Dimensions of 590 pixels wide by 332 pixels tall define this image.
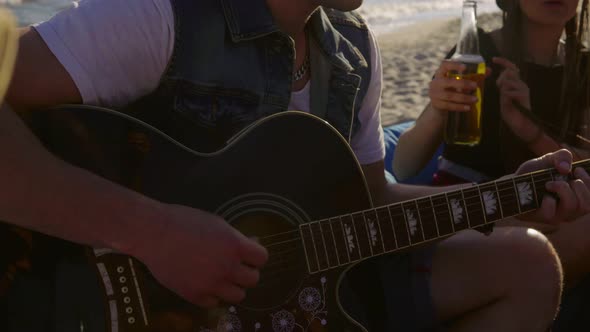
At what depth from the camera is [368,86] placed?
2.41 m

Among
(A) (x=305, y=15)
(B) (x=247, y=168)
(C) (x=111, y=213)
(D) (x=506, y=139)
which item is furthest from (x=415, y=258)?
(D) (x=506, y=139)

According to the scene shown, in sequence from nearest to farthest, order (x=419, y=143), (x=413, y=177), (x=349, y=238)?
1. (x=349, y=238)
2. (x=419, y=143)
3. (x=413, y=177)

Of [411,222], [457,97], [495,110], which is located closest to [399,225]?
[411,222]

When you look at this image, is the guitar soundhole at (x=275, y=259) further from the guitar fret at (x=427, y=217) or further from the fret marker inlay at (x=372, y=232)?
the guitar fret at (x=427, y=217)

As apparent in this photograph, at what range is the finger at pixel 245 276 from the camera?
167 cm

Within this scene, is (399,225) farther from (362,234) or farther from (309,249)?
(309,249)

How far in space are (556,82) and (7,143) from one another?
7.73 ft

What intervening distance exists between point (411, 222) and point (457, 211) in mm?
147

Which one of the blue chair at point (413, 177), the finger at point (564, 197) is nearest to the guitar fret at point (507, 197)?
the finger at point (564, 197)

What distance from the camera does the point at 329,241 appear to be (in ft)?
6.08

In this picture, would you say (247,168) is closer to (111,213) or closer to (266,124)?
(266,124)

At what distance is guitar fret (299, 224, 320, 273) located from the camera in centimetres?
183

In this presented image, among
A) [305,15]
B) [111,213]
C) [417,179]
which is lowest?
[417,179]

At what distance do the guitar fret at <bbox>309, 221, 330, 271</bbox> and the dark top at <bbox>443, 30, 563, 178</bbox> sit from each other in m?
1.42
